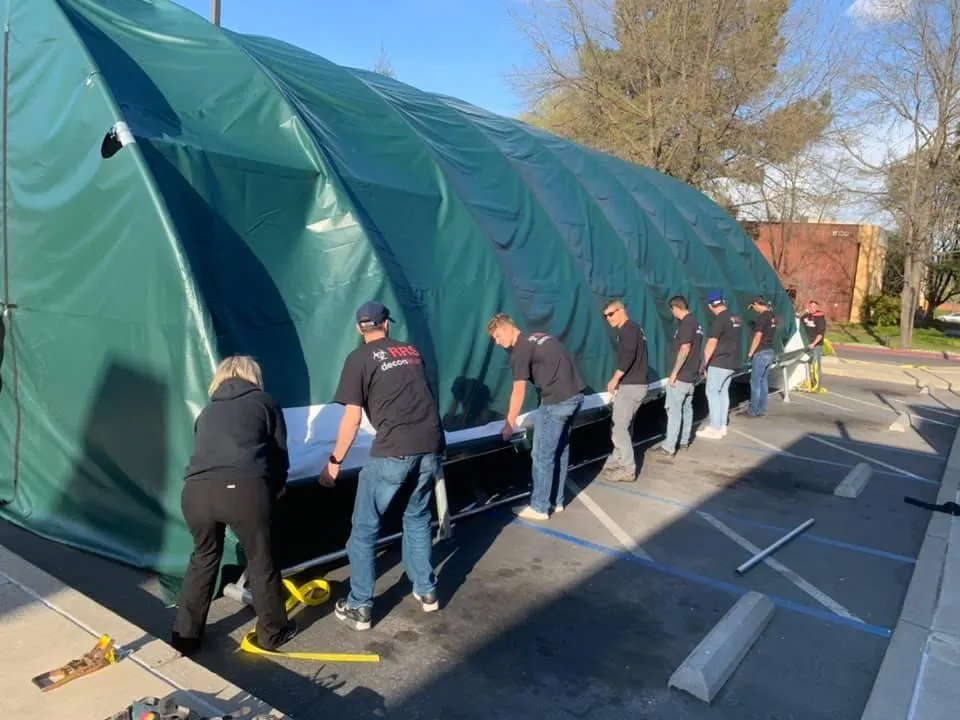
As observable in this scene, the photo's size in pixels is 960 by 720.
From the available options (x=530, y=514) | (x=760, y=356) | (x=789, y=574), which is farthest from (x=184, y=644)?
(x=760, y=356)

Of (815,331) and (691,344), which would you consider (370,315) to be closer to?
(691,344)

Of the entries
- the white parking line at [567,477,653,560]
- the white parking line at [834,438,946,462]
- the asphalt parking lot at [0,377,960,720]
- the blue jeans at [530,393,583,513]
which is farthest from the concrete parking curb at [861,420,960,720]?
the white parking line at [834,438,946,462]

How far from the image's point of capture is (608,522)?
676 centimetres

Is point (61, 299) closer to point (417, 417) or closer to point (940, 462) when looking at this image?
point (417, 417)

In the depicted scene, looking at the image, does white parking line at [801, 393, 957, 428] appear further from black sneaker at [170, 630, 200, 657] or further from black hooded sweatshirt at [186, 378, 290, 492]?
black sneaker at [170, 630, 200, 657]

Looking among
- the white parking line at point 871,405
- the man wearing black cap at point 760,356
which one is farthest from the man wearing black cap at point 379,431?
the white parking line at point 871,405

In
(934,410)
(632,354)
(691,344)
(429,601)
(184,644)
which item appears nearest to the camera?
(184,644)

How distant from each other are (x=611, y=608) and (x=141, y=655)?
2913 mm

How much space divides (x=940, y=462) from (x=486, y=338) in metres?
6.61

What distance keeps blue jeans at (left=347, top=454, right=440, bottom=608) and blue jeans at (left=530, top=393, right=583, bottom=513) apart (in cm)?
205

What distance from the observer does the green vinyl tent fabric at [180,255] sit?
4.88 metres

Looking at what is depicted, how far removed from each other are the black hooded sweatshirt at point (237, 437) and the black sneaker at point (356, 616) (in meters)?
1.05

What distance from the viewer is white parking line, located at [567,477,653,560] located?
6156mm

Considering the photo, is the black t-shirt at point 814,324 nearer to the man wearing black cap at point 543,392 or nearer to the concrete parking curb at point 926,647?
the concrete parking curb at point 926,647
